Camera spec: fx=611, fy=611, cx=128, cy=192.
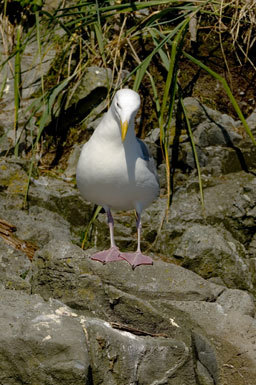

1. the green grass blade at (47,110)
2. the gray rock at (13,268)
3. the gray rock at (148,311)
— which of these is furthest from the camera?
the green grass blade at (47,110)

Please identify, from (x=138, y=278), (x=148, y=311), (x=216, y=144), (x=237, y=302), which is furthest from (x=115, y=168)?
(x=216, y=144)

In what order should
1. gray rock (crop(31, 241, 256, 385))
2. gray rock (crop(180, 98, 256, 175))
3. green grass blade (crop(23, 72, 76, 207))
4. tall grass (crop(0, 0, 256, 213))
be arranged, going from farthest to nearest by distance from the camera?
tall grass (crop(0, 0, 256, 213))
gray rock (crop(180, 98, 256, 175))
green grass blade (crop(23, 72, 76, 207))
gray rock (crop(31, 241, 256, 385))

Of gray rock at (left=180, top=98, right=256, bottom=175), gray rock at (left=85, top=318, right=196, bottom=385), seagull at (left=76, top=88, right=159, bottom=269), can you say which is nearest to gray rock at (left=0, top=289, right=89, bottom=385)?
gray rock at (left=85, top=318, right=196, bottom=385)

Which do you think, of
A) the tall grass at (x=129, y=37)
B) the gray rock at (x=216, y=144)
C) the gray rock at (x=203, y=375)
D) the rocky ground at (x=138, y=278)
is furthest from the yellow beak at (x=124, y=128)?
the tall grass at (x=129, y=37)

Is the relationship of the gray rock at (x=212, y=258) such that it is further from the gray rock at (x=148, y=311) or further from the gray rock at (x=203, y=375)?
the gray rock at (x=203, y=375)

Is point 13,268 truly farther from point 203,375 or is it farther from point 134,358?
point 203,375

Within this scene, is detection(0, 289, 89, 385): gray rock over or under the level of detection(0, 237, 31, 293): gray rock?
over

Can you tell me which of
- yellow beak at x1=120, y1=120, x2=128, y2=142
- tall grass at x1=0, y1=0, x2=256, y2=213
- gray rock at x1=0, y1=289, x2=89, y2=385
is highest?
tall grass at x1=0, y1=0, x2=256, y2=213

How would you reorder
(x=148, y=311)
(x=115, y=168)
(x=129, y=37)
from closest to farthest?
(x=148, y=311), (x=115, y=168), (x=129, y=37)

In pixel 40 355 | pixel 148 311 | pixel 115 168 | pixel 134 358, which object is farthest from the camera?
pixel 115 168

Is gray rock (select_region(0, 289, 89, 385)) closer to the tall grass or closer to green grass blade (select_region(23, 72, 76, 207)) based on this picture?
green grass blade (select_region(23, 72, 76, 207))

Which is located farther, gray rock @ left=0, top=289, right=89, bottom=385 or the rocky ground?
the rocky ground

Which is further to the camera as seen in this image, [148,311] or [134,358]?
[148,311]

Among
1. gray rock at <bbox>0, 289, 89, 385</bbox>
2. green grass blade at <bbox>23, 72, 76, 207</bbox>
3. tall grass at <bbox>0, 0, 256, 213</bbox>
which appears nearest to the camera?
gray rock at <bbox>0, 289, 89, 385</bbox>
